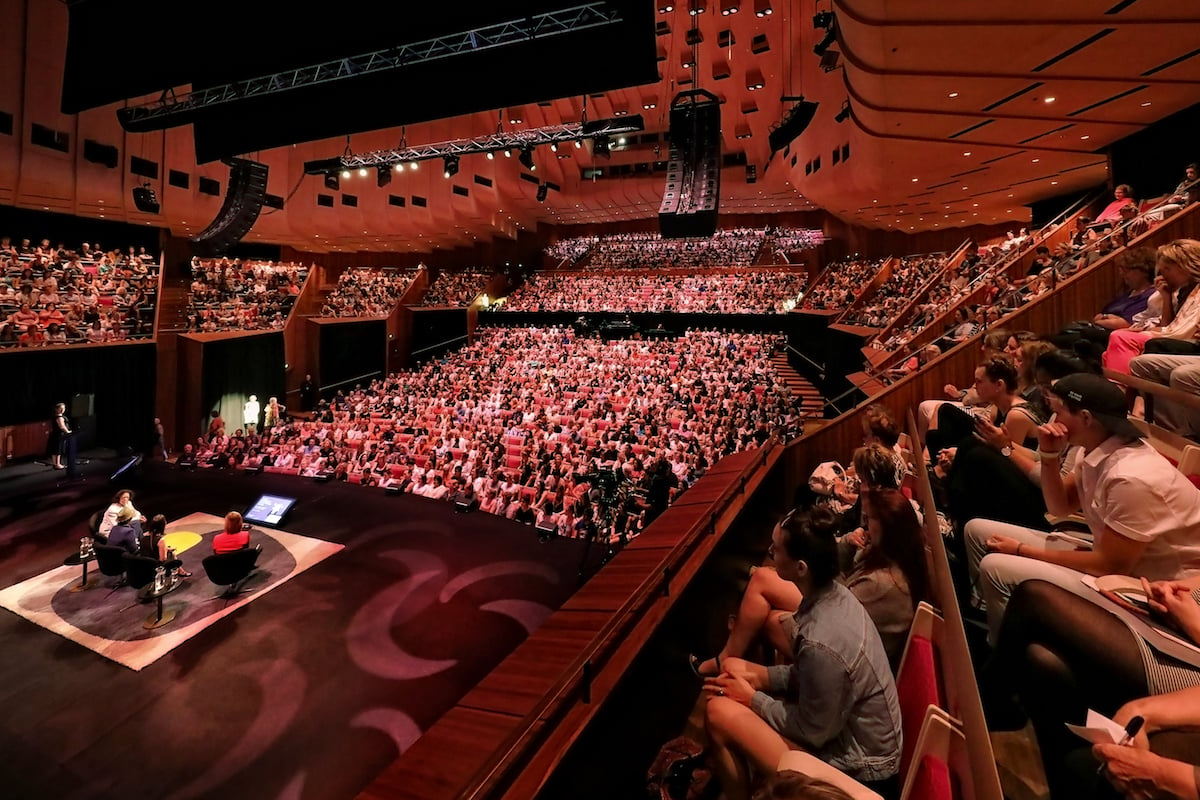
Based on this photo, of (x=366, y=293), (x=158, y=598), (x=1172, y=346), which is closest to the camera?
(x=1172, y=346)

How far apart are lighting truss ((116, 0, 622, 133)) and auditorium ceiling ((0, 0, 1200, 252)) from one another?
330mm

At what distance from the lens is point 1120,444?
149 cm

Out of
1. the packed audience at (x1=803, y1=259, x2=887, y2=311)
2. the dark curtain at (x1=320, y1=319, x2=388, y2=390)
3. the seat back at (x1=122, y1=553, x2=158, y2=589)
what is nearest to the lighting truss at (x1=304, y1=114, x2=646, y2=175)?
the dark curtain at (x1=320, y1=319, x2=388, y2=390)

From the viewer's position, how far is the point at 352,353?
15.6 metres

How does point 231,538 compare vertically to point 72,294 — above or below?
below

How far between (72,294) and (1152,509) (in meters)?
15.7

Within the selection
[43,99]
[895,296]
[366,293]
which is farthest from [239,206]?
[895,296]

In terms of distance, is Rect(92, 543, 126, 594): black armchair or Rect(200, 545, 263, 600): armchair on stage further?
Rect(92, 543, 126, 594): black armchair

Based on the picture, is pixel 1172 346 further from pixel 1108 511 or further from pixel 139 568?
pixel 139 568

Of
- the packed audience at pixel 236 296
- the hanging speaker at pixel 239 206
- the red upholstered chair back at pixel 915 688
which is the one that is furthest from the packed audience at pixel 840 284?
the packed audience at pixel 236 296

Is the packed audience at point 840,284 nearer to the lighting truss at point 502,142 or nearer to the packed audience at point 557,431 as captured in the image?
the packed audience at point 557,431

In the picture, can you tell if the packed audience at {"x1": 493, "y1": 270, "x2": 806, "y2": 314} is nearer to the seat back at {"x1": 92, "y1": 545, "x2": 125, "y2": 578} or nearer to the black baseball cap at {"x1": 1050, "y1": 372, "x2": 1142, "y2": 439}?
the seat back at {"x1": 92, "y1": 545, "x2": 125, "y2": 578}

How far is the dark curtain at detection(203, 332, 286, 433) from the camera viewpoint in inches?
462

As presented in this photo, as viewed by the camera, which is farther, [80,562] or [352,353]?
[352,353]
